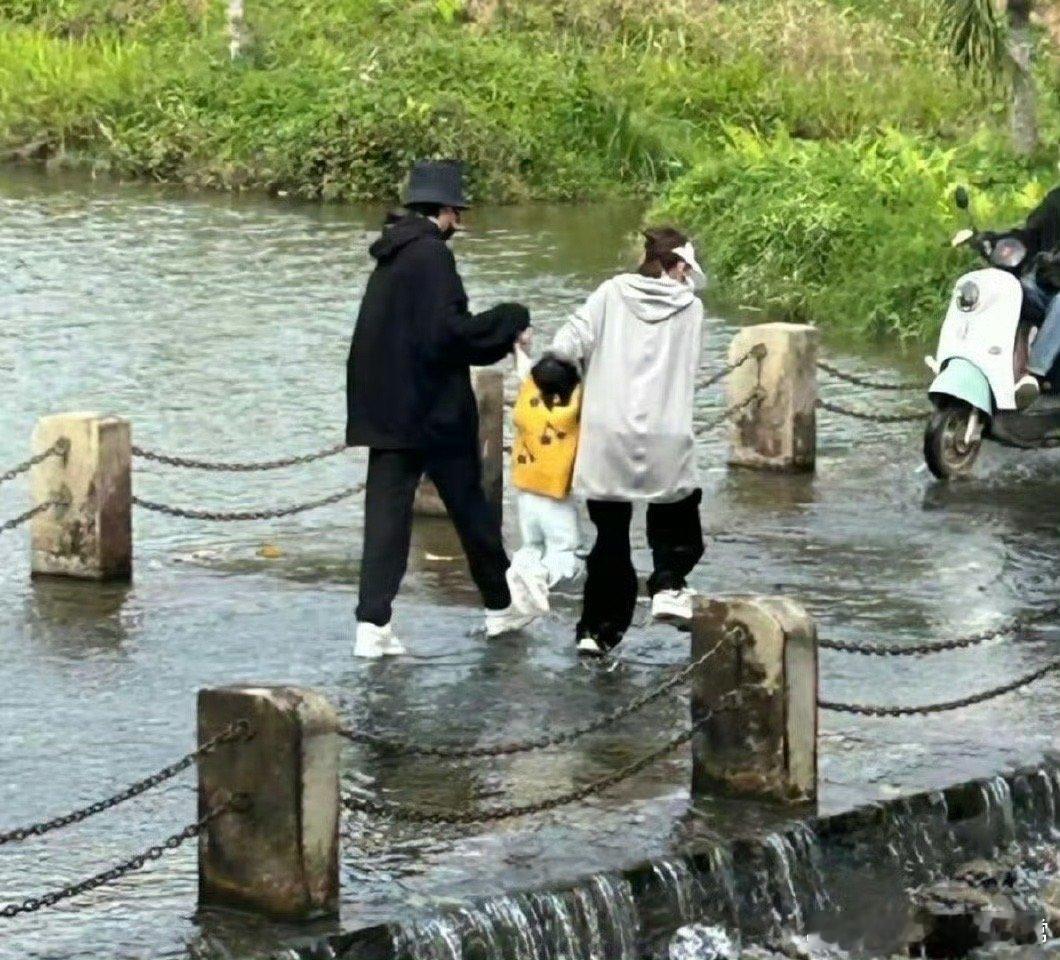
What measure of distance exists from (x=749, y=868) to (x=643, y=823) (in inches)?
14.8

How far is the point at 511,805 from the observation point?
30.7ft

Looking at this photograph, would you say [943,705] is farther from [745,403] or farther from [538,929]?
[745,403]

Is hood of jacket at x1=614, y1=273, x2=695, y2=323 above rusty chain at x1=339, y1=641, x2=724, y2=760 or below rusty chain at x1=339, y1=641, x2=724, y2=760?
above

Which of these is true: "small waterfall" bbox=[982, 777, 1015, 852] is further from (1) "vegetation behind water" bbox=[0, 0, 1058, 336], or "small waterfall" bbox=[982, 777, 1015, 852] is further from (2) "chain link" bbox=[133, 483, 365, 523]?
(1) "vegetation behind water" bbox=[0, 0, 1058, 336]

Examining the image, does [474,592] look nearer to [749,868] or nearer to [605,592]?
[605,592]

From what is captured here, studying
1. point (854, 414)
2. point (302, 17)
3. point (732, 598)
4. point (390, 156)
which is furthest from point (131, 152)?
point (732, 598)

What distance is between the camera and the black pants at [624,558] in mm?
10984

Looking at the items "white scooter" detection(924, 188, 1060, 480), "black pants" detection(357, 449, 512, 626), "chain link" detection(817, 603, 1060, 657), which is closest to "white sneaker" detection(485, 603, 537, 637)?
"black pants" detection(357, 449, 512, 626)

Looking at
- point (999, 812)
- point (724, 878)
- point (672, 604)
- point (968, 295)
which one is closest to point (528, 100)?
point (968, 295)

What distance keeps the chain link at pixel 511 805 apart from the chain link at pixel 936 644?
0.65 metres

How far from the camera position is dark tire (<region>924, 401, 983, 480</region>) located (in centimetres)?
1483

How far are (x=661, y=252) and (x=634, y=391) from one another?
0.51 metres

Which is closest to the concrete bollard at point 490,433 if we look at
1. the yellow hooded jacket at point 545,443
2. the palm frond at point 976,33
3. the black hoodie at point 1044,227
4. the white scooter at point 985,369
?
the yellow hooded jacket at point 545,443

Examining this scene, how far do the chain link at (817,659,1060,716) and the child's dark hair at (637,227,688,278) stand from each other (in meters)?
1.70
